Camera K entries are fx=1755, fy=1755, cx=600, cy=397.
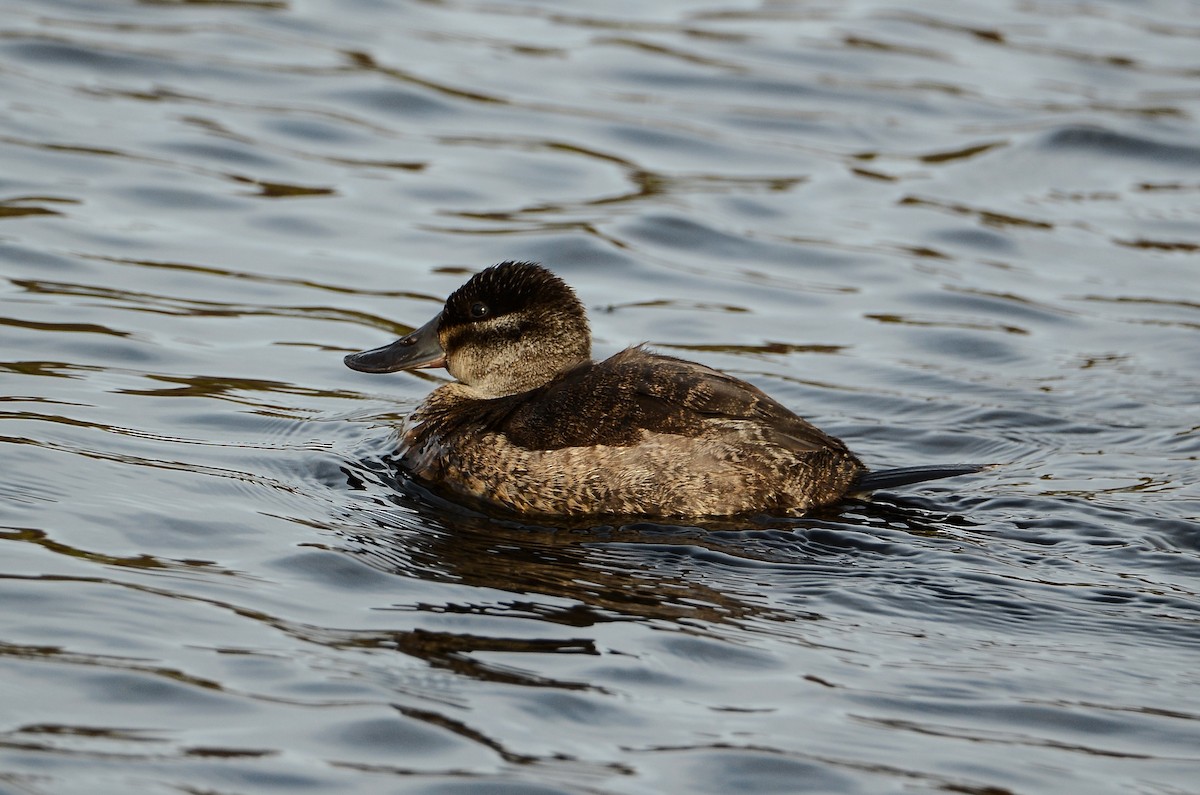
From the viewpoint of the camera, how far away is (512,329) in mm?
7320

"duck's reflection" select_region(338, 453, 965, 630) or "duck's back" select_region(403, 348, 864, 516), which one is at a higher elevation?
"duck's back" select_region(403, 348, 864, 516)

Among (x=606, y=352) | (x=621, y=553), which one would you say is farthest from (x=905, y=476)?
(x=606, y=352)

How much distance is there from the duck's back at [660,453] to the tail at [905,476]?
57mm

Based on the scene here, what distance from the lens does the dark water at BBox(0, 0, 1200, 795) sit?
4.86 m

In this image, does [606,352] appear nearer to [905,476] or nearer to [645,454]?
[645,454]

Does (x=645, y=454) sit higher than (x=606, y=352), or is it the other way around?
(x=645, y=454)

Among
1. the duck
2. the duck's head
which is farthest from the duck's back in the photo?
the duck's head

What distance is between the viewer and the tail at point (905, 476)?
6.67m

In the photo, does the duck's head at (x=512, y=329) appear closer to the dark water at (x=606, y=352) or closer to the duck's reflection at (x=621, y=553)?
the dark water at (x=606, y=352)

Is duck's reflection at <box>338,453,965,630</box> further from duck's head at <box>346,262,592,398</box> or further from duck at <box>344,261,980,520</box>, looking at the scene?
duck's head at <box>346,262,592,398</box>

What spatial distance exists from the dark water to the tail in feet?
0.51

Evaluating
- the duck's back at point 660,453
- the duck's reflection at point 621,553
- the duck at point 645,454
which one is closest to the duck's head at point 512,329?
the duck at point 645,454

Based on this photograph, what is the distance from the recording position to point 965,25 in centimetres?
1532

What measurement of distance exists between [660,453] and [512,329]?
1039 mm
